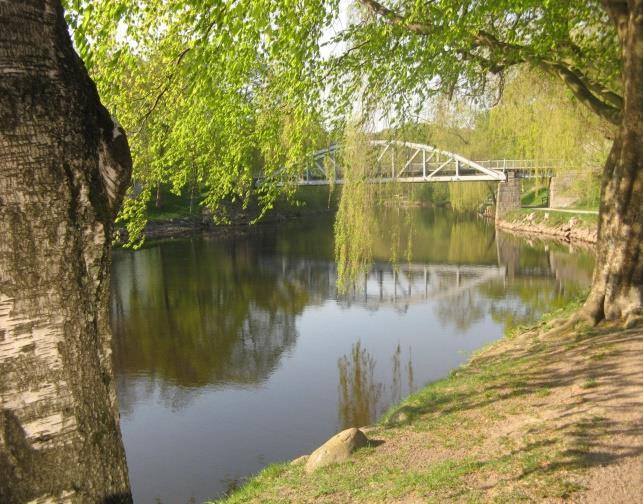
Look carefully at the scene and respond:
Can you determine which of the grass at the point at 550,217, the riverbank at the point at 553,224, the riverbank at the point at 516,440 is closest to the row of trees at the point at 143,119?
the riverbank at the point at 516,440

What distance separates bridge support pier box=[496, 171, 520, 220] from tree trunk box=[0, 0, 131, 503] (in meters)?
36.3

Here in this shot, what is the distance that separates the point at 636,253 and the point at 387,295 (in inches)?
379

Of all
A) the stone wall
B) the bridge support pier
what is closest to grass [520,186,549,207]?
the bridge support pier

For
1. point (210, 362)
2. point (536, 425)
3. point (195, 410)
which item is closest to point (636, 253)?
point (536, 425)

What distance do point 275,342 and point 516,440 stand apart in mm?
7719

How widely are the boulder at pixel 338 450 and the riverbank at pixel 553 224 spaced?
22387 mm

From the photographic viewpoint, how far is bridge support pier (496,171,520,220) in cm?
3644

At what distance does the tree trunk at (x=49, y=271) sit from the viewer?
5.28 ft

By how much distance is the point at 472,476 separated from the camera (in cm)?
385

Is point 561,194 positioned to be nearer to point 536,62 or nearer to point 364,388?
point 364,388

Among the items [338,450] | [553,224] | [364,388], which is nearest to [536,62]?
[338,450]

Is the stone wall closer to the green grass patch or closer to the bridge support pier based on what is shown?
the bridge support pier

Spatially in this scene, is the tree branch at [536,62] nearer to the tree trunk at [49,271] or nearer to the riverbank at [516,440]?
the riverbank at [516,440]

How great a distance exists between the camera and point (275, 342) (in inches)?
464
